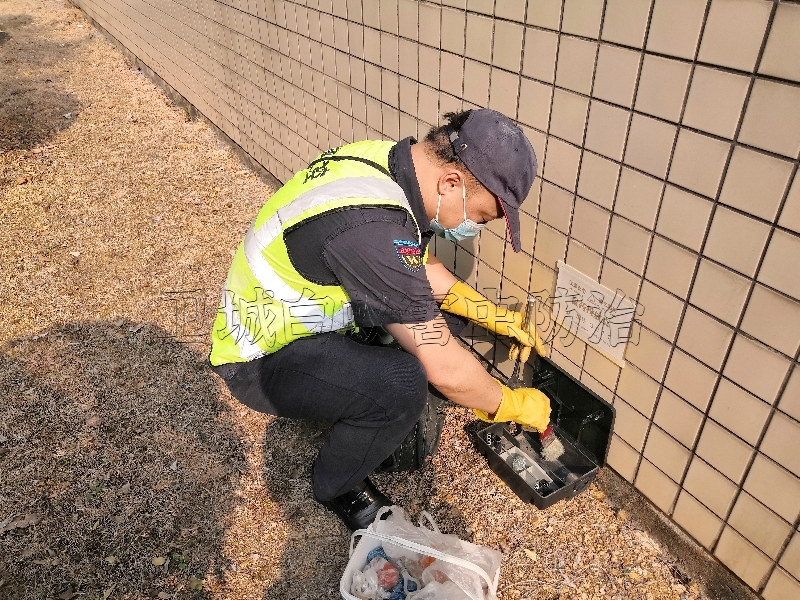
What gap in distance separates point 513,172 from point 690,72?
0.63 metres

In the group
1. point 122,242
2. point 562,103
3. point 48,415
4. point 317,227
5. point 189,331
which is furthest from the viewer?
point 122,242

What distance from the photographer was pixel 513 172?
220cm

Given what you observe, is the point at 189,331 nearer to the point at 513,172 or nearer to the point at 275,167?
the point at 275,167

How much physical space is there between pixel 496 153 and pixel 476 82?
82 centimetres

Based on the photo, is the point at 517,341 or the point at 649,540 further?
the point at 517,341

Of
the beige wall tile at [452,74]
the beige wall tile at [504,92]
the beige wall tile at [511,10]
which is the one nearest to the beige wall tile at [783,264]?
the beige wall tile at [504,92]

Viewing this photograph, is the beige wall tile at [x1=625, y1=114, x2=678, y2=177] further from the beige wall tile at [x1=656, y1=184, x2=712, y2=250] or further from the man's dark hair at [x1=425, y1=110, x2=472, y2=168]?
the man's dark hair at [x1=425, y1=110, x2=472, y2=168]

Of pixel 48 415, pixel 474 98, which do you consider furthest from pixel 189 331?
pixel 474 98

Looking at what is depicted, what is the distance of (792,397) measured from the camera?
6.37 feet

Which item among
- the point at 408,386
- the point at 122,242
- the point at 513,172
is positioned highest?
the point at 513,172

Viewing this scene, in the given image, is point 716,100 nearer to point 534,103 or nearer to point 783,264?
point 783,264

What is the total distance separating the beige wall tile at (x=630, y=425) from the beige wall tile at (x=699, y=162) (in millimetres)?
1039

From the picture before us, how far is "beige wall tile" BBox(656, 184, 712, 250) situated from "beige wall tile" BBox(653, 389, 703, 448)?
645 mm

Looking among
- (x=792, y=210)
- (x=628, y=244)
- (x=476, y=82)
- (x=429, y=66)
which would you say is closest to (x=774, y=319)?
(x=792, y=210)
